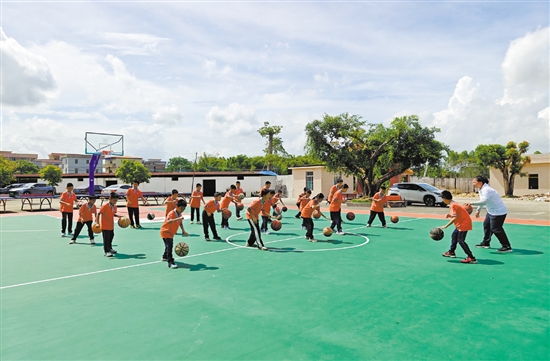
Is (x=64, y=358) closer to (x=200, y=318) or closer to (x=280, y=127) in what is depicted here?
(x=200, y=318)

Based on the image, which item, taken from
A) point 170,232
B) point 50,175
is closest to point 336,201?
point 170,232

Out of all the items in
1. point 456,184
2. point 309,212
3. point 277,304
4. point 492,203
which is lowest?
point 277,304

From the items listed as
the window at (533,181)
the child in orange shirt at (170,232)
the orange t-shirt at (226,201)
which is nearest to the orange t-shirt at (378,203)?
the orange t-shirt at (226,201)

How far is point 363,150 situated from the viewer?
32031 millimetres

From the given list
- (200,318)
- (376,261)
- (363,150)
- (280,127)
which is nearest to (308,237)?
(376,261)

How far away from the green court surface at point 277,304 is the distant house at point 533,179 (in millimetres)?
34506

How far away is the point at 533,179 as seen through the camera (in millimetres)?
41438

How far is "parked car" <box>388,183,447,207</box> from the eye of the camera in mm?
28234

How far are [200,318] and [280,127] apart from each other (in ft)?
204

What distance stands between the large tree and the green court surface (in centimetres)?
1906

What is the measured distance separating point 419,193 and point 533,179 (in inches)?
814

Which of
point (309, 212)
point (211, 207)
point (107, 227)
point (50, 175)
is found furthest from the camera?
point (50, 175)

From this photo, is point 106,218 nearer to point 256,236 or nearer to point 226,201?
point 256,236

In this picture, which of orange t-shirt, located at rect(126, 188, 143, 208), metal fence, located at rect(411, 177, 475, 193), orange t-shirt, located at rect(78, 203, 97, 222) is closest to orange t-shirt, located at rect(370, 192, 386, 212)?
orange t-shirt, located at rect(126, 188, 143, 208)
